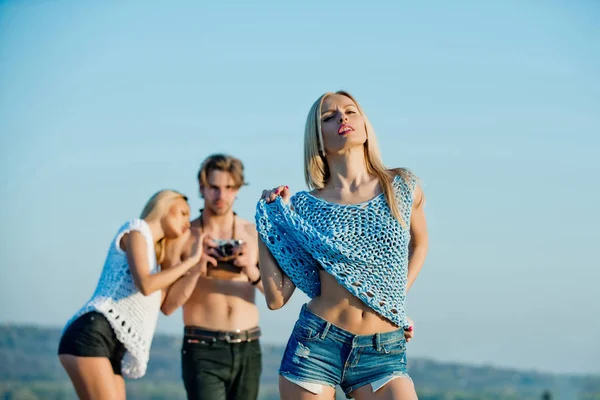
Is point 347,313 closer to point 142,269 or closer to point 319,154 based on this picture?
point 319,154

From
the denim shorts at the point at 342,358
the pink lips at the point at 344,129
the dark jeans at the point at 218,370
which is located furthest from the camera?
the dark jeans at the point at 218,370

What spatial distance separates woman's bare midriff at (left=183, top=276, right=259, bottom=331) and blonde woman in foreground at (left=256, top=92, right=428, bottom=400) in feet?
5.71

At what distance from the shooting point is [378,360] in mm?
3688

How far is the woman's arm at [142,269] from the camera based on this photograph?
212 inches

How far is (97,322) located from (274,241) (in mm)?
1666

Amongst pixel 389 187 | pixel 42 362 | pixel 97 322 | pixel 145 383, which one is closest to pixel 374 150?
pixel 389 187

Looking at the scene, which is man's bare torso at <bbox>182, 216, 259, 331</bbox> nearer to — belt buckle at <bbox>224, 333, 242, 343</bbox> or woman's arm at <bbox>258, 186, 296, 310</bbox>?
belt buckle at <bbox>224, 333, 242, 343</bbox>

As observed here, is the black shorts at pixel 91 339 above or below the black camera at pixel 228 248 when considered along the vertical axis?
below

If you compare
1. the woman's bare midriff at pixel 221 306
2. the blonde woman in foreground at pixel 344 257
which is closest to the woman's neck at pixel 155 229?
the woman's bare midriff at pixel 221 306

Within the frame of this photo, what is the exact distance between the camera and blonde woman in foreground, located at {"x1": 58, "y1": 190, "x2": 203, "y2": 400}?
5.17 m

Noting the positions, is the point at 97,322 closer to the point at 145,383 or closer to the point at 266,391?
the point at 266,391

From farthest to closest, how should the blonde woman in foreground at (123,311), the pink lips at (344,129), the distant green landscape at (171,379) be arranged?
the distant green landscape at (171,379) → the blonde woman in foreground at (123,311) → the pink lips at (344,129)

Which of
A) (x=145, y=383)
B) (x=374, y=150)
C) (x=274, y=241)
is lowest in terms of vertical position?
(x=145, y=383)

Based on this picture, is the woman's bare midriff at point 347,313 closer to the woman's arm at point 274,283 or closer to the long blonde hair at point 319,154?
the woman's arm at point 274,283
